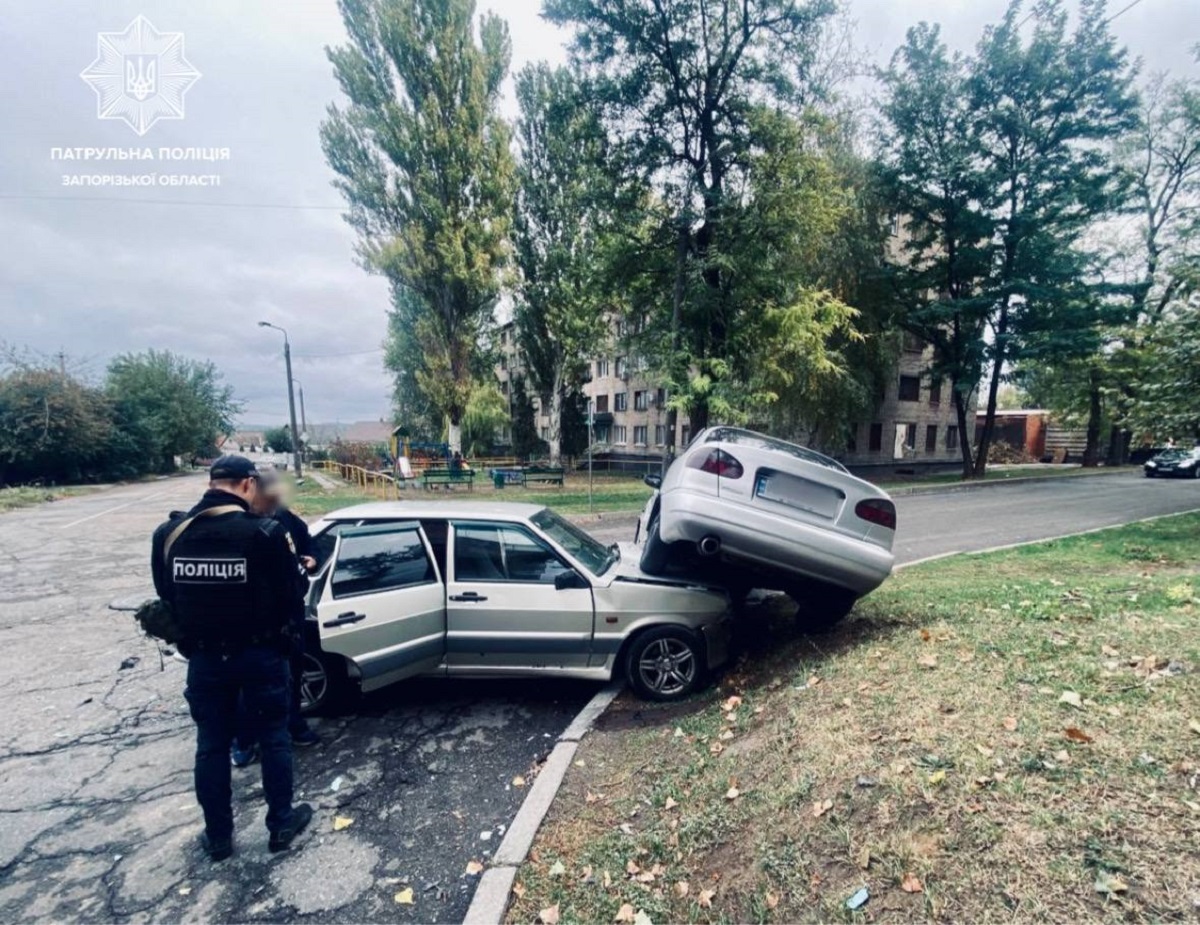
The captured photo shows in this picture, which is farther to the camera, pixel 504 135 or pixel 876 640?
pixel 504 135

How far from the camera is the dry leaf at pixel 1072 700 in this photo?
107 inches

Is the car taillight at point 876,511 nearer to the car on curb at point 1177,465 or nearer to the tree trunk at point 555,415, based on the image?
the tree trunk at point 555,415

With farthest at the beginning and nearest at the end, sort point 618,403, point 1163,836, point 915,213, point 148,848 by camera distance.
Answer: point 618,403 → point 915,213 → point 148,848 → point 1163,836

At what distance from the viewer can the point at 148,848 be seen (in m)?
2.81

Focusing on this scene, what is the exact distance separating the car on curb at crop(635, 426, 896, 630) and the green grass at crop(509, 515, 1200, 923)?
640mm

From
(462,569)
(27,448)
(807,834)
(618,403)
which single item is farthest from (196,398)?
(807,834)

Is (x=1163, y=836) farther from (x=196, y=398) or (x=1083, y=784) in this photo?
(x=196, y=398)

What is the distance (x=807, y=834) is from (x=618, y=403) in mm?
38863

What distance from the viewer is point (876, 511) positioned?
4.18 meters

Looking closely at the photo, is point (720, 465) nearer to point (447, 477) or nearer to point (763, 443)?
point (763, 443)

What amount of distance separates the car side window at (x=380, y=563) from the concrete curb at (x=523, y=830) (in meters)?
1.53

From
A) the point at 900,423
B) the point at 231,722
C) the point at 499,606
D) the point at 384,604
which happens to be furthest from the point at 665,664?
the point at 900,423

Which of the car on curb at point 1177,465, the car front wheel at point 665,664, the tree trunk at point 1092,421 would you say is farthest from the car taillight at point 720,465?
the tree trunk at point 1092,421

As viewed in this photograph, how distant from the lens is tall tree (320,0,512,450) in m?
20.4
